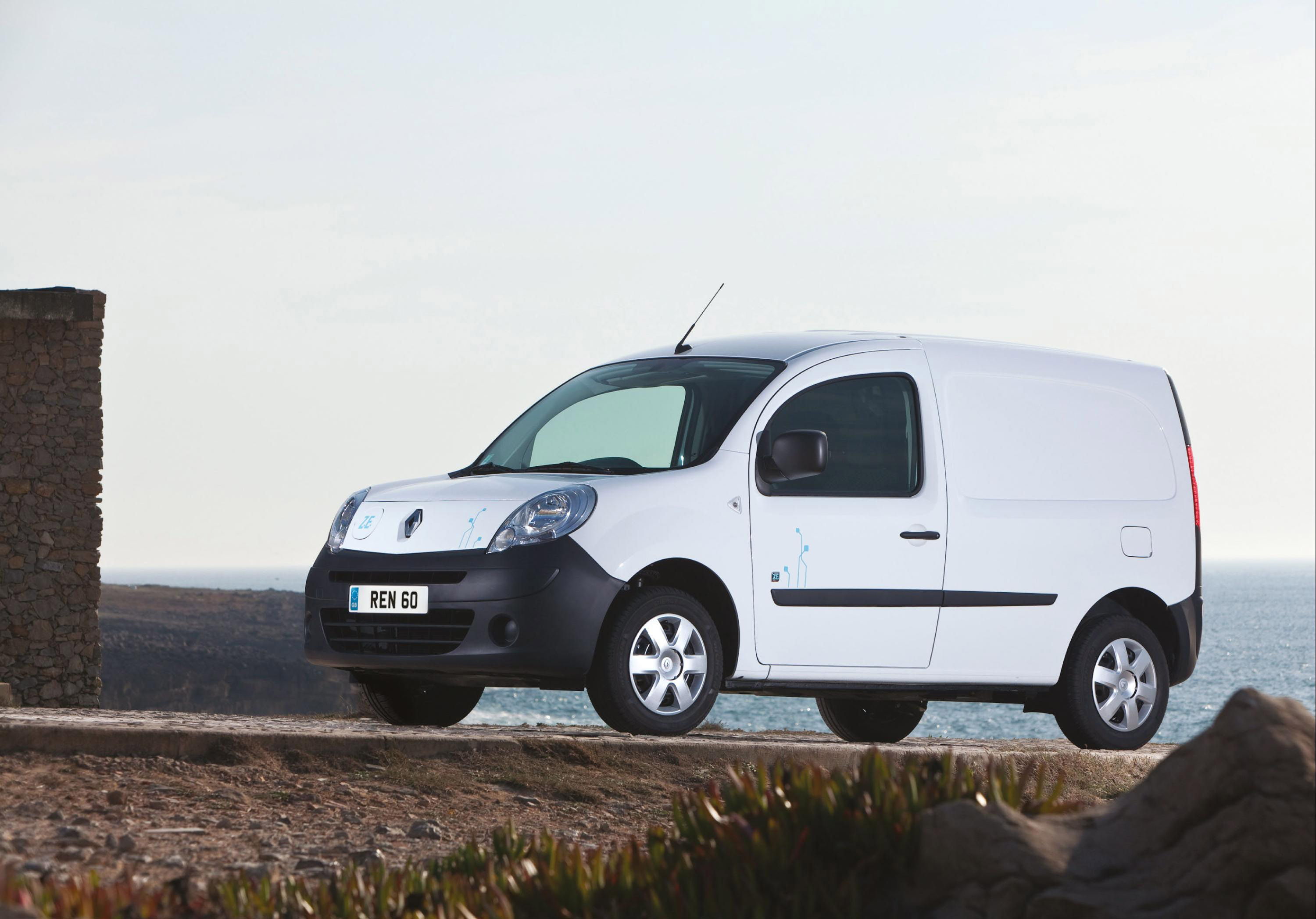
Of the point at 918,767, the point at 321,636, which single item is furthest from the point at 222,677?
the point at 918,767

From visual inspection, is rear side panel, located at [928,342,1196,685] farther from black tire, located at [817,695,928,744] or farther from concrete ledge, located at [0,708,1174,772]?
black tire, located at [817,695,928,744]

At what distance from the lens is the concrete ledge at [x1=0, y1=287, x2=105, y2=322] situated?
13.4 m

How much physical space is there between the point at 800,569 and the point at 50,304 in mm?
8378

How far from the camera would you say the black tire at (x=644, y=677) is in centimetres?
728

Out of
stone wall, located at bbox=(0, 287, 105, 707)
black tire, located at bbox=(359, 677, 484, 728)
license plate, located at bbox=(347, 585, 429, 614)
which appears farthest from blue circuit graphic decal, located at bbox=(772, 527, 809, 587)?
stone wall, located at bbox=(0, 287, 105, 707)

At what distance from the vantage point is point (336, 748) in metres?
6.84

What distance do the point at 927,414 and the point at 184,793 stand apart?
4.25 metres

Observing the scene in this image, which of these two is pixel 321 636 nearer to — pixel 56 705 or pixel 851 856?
pixel 851 856

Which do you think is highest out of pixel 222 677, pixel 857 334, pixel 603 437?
pixel 857 334

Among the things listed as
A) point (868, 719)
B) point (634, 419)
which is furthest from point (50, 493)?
point (868, 719)

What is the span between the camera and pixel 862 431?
816 centimetres

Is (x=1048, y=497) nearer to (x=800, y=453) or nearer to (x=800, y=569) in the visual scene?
(x=800, y=569)

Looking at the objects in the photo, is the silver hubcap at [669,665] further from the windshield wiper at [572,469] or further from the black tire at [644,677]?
the windshield wiper at [572,469]

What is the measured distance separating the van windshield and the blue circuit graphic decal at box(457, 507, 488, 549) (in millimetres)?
663
